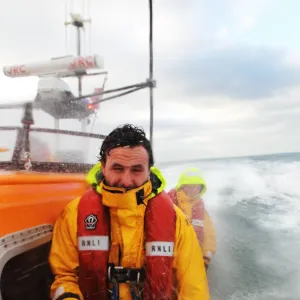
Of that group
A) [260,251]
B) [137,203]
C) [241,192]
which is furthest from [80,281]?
[241,192]

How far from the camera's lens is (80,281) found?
1989mm

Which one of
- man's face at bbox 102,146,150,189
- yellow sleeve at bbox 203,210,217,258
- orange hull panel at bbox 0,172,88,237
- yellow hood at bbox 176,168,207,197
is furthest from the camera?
yellow hood at bbox 176,168,207,197

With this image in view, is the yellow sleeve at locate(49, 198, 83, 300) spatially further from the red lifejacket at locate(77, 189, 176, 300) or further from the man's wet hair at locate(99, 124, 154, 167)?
the man's wet hair at locate(99, 124, 154, 167)

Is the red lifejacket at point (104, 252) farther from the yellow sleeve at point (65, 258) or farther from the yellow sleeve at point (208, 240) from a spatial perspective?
the yellow sleeve at point (208, 240)

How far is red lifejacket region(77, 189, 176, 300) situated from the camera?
6.39 feet

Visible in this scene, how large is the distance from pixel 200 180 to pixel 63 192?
2615 millimetres

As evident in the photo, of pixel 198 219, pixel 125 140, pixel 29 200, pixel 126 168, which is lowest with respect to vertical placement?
pixel 198 219

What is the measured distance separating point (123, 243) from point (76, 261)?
0.31m

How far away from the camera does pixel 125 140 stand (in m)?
2.01

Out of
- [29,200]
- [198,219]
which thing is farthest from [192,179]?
[29,200]

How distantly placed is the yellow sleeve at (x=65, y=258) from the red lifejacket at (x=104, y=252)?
5cm

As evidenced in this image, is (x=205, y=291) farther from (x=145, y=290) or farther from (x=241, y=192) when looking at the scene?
(x=241, y=192)

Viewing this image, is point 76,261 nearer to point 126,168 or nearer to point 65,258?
point 65,258

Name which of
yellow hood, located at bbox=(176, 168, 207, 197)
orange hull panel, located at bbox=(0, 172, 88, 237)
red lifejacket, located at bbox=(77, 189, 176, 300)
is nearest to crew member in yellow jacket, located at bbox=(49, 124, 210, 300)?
red lifejacket, located at bbox=(77, 189, 176, 300)
